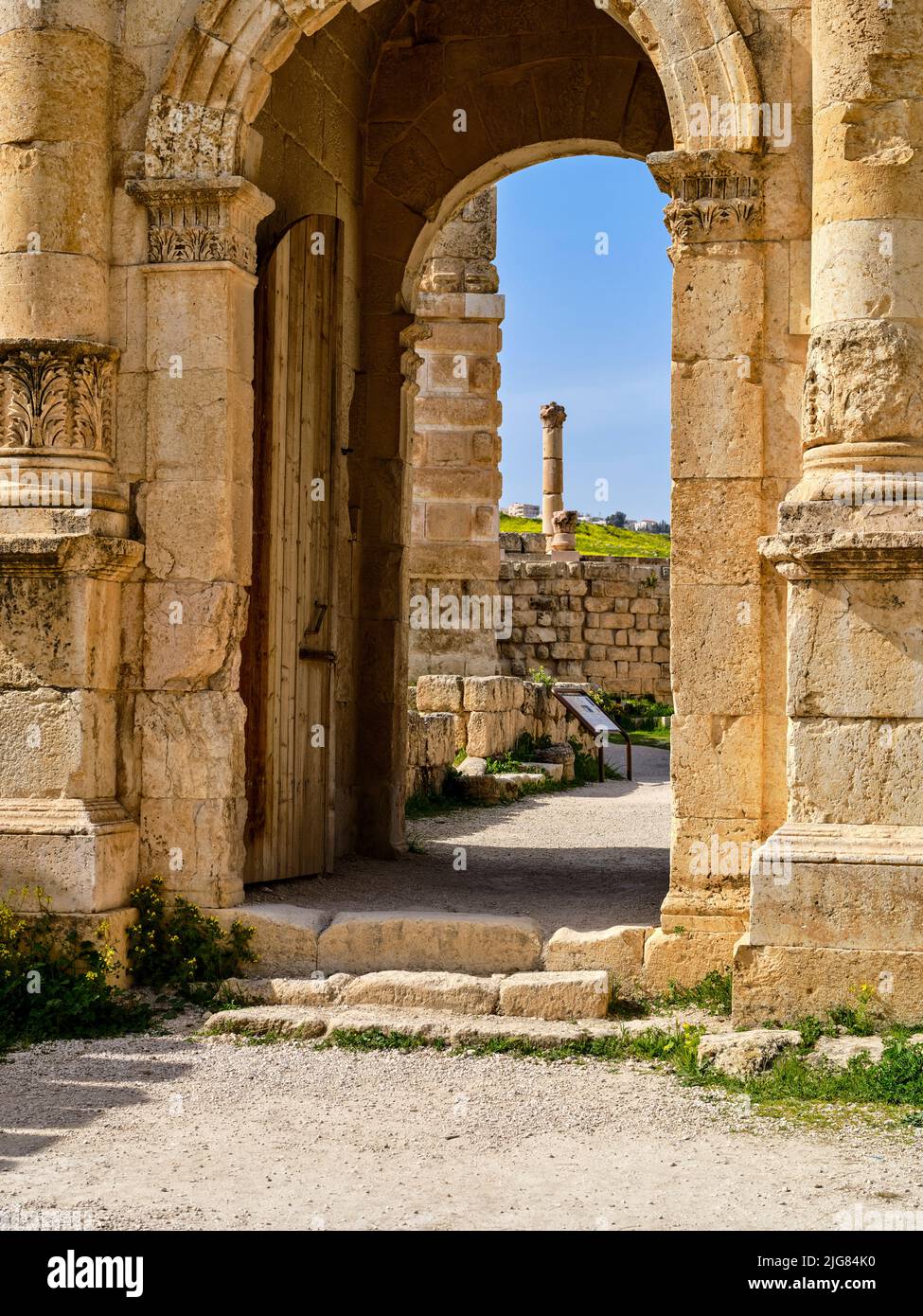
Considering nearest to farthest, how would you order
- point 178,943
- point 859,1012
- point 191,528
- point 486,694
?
point 859,1012 < point 178,943 < point 191,528 < point 486,694

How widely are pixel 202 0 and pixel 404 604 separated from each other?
3995 mm

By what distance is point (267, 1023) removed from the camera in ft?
19.3

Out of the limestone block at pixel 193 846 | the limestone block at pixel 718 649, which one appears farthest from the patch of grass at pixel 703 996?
the limestone block at pixel 193 846

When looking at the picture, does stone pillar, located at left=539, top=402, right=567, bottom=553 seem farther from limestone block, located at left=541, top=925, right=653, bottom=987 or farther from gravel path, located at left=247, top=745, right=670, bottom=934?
limestone block, located at left=541, top=925, right=653, bottom=987

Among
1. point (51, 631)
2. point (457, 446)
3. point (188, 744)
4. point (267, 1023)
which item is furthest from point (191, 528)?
point (457, 446)

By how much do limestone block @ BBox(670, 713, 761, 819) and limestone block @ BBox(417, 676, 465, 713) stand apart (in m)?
8.53

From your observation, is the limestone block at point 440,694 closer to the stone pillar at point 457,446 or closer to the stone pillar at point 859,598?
the stone pillar at point 457,446

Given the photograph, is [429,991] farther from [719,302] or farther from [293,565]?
[719,302]

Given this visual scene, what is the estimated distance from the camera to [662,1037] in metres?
5.60

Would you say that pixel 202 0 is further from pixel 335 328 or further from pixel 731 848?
pixel 731 848

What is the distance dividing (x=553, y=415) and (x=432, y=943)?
24.2 m

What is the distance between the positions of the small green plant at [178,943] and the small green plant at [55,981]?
0.53ft

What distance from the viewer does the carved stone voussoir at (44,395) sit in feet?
21.1

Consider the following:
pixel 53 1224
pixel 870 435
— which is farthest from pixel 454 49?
pixel 53 1224
